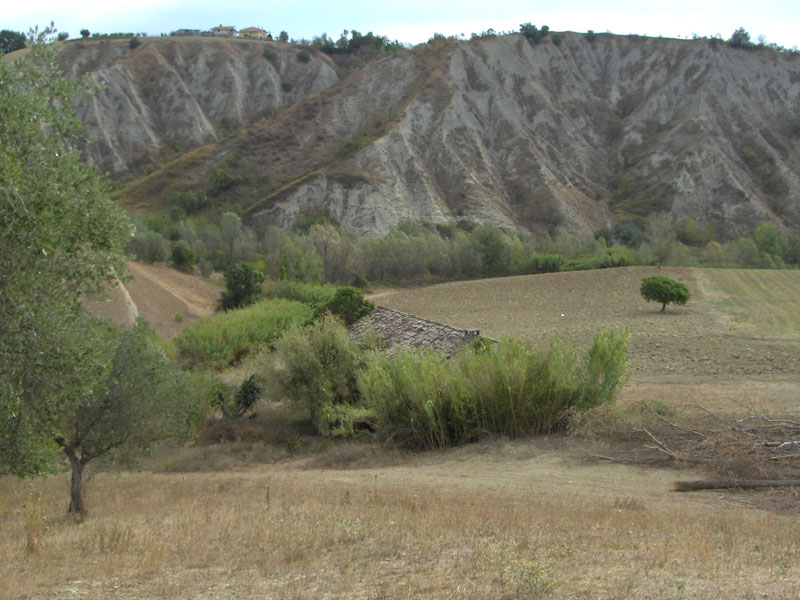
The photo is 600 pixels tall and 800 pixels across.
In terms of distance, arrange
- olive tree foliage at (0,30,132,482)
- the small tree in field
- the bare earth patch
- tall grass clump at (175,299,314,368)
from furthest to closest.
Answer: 1. the small tree in field
2. the bare earth patch
3. tall grass clump at (175,299,314,368)
4. olive tree foliage at (0,30,132,482)

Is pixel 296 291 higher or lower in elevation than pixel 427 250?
lower

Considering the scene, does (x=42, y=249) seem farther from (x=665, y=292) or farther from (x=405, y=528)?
(x=665, y=292)

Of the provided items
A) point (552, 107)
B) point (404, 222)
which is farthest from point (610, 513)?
point (552, 107)

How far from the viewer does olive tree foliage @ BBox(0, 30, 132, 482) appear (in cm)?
735

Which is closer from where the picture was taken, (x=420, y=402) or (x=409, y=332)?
(x=420, y=402)

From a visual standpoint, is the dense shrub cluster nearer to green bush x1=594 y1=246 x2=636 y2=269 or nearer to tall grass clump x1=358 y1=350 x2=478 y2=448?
tall grass clump x1=358 y1=350 x2=478 y2=448

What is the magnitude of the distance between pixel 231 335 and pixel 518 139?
191ft

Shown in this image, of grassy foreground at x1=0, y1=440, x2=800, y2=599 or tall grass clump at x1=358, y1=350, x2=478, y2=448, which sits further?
tall grass clump at x1=358, y1=350, x2=478, y2=448

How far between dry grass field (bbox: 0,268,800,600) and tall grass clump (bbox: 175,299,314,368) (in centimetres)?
947

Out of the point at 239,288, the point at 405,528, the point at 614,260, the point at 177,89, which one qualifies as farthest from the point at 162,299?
the point at 177,89

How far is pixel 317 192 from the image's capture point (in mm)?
71188

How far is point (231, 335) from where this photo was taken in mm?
29750

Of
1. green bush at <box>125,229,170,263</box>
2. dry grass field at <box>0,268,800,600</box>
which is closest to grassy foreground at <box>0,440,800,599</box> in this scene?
dry grass field at <box>0,268,800,600</box>

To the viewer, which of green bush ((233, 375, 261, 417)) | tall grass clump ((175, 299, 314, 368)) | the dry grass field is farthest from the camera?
tall grass clump ((175, 299, 314, 368))
